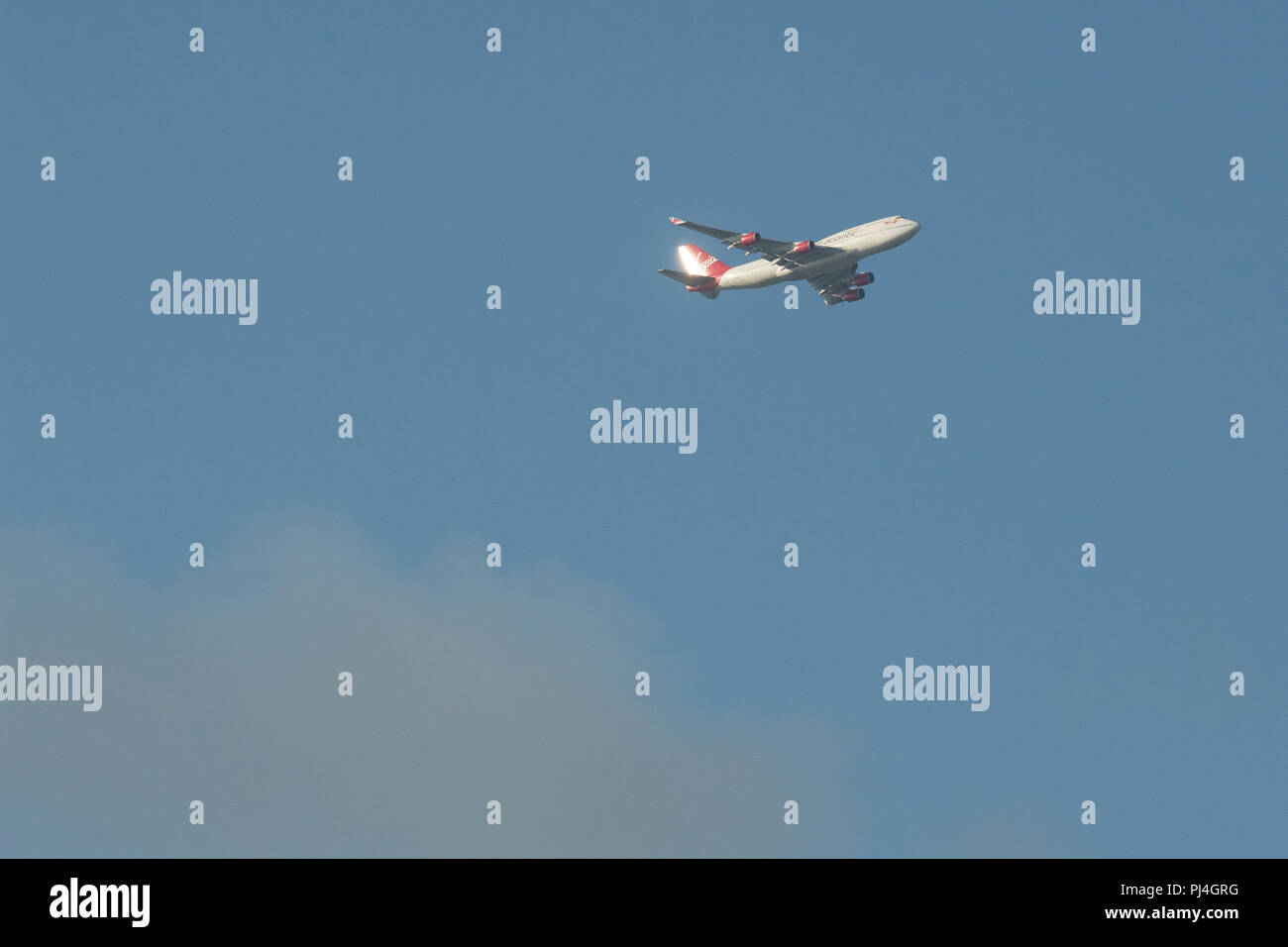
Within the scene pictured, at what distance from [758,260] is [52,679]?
67912 mm

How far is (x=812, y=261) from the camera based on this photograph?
153875 millimetres

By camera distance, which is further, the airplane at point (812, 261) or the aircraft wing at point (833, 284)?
the aircraft wing at point (833, 284)

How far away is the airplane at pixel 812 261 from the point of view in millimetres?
152375

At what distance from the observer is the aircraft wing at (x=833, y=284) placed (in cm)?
15925

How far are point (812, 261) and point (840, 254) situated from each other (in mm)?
2471

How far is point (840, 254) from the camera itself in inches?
6068

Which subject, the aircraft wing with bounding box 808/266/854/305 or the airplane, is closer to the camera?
the airplane

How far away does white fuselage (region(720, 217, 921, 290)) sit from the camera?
153m

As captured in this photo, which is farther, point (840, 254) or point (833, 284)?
point (833, 284)

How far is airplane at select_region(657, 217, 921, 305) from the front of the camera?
15238 centimetres

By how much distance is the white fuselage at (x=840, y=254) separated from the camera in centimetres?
15262

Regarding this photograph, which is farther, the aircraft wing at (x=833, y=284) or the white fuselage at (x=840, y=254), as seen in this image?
the aircraft wing at (x=833, y=284)
